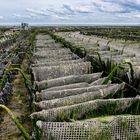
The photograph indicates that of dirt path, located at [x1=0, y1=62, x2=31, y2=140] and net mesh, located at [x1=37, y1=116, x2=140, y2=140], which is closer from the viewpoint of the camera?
net mesh, located at [x1=37, y1=116, x2=140, y2=140]

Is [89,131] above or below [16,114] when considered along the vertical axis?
above

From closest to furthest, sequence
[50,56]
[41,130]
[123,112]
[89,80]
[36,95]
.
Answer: [41,130] → [123,112] → [36,95] → [89,80] → [50,56]

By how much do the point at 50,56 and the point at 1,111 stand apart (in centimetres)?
479

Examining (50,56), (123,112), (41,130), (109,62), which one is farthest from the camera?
(50,56)

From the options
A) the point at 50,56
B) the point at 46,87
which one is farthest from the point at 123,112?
the point at 50,56

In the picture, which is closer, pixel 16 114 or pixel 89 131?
pixel 89 131

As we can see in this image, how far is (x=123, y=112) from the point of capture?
6711mm

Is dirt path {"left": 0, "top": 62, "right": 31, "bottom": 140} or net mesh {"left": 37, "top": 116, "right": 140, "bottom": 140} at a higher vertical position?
net mesh {"left": 37, "top": 116, "right": 140, "bottom": 140}

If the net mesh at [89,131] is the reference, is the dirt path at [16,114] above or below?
below

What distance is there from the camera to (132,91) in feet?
26.6

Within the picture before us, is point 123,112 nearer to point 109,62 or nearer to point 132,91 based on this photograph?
point 132,91

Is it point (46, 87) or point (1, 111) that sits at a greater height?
point (46, 87)

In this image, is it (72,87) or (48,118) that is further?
(72,87)

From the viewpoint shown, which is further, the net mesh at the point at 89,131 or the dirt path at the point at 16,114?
the dirt path at the point at 16,114
